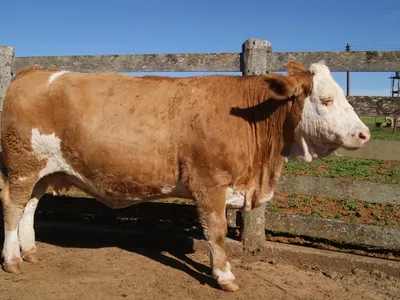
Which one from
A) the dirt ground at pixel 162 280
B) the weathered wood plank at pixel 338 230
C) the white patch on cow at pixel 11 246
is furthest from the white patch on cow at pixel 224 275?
the white patch on cow at pixel 11 246

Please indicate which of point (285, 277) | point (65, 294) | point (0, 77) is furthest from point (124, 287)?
point (0, 77)

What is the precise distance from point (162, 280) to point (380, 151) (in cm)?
289

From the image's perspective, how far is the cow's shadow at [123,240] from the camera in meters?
5.24

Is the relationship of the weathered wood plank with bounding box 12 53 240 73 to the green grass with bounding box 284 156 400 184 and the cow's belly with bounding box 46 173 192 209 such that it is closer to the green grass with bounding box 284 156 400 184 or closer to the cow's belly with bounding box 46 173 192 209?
the cow's belly with bounding box 46 173 192 209

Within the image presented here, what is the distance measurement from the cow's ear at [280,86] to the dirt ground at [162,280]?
1988 millimetres

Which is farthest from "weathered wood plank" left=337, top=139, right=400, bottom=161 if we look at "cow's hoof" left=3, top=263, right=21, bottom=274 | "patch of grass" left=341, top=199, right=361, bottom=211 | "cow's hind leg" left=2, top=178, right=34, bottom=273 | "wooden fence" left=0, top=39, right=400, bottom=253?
"cow's hoof" left=3, top=263, right=21, bottom=274

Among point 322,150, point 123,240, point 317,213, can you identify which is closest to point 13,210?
point 123,240

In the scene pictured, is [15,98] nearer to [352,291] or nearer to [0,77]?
[0,77]

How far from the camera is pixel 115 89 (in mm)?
4656

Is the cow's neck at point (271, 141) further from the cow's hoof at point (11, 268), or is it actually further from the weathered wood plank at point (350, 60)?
the cow's hoof at point (11, 268)

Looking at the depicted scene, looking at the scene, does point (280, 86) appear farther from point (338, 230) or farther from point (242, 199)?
point (338, 230)

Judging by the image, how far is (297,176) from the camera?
17.3 feet

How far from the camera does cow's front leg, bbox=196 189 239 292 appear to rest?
4277mm

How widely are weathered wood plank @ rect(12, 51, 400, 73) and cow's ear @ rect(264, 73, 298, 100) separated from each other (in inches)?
44.9
